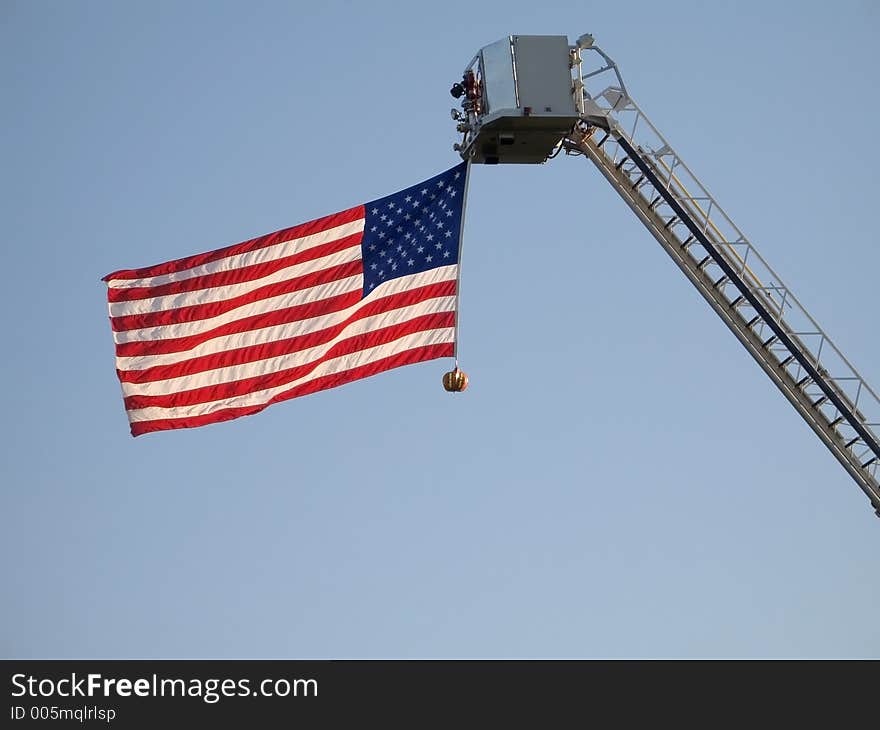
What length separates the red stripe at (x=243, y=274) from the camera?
138 feet

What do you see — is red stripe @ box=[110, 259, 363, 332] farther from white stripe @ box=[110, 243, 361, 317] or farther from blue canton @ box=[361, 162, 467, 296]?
blue canton @ box=[361, 162, 467, 296]

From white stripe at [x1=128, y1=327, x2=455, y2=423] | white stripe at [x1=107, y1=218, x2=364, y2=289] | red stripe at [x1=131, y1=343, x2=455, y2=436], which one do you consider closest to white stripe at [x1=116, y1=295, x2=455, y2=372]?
white stripe at [x1=128, y1=327, x2=455, y2=423]

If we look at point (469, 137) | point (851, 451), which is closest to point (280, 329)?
point (469, 137)

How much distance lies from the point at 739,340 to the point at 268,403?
1089cm

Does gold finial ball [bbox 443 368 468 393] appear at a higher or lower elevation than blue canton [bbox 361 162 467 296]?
lower

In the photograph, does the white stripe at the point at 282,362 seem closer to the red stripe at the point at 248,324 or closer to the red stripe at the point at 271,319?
the red stripe at the point at 271,319

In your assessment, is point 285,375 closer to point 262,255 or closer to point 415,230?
point 262,255

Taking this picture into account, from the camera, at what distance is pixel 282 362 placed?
135ft

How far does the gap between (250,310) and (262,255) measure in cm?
140

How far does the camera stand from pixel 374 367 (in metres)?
40.2

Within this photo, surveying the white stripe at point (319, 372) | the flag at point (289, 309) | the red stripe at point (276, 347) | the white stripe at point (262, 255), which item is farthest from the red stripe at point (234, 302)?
the white stripe at point (319, 372)

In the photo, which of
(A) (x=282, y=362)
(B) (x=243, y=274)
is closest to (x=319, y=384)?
(A) (x=282, y=362)

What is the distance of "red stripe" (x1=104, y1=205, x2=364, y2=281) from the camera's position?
42.2m

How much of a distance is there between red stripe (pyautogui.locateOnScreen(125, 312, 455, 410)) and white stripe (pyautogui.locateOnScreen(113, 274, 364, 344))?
4.69ft
